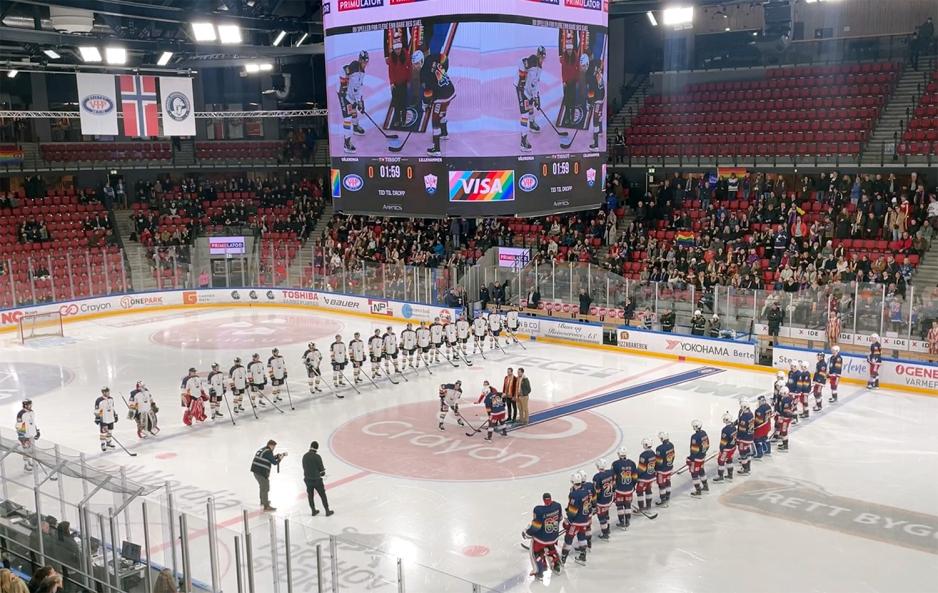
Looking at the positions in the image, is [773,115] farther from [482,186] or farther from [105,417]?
[105,417]

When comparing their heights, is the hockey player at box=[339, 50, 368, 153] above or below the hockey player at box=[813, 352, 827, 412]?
above

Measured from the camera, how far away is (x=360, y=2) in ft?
58.9

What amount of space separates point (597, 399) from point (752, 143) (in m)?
13.7

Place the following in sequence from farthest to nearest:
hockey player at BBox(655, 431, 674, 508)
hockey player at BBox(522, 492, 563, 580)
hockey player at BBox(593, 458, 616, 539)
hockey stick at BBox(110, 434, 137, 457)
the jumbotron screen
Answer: the jumbotron screen
hockey stick at BBox(110, 434, 137, 457)
hockey player at BBox(655, 431, 674, 508)
hockey player at BBox(593, 458, 616, 539)
hockey player at BBox(522, 492, 563, 580)

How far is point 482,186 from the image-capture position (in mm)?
17422

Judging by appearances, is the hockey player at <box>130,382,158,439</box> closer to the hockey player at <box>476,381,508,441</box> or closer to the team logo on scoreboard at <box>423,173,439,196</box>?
the hockey player at <box>476,381,508,441</box>

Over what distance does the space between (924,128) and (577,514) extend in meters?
21.0

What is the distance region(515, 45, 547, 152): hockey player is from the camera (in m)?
17.4

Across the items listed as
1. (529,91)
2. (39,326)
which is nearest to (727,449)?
(529,91)

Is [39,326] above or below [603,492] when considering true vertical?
above

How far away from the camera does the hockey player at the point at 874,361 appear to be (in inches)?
810

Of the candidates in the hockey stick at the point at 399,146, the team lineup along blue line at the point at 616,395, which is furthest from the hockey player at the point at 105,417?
the team lineup along blue line at the point at 616,395

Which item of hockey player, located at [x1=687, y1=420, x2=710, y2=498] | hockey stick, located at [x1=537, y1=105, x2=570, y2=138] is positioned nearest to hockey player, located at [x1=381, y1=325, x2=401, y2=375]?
hockey stick, located at [x1=537, y1=105, x2=570, y2=138]

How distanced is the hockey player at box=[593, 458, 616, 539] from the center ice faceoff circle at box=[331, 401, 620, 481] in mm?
2731
